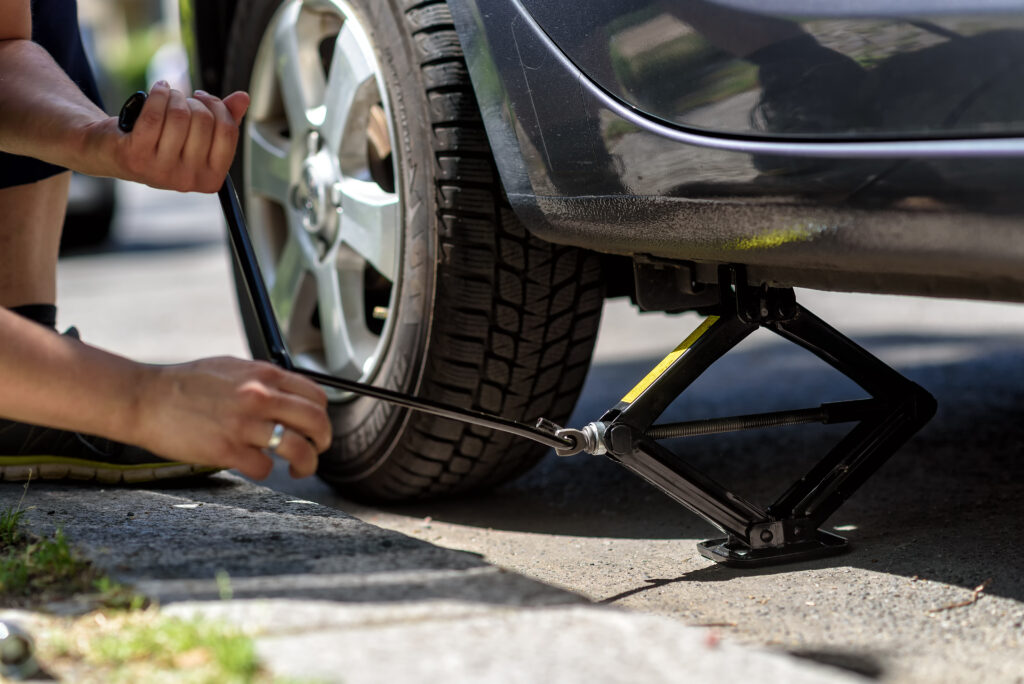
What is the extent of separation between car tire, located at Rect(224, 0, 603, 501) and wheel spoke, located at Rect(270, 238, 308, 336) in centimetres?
38

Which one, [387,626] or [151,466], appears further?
[151,466]

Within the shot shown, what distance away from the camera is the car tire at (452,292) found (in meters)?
1.96

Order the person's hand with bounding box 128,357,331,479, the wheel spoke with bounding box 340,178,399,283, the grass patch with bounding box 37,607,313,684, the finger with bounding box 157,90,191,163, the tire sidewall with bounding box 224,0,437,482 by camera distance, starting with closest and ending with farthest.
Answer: the grass patch with bounding box 37,607,313,684, the person's hand with bounding box 128,357,331,479, the finger with bounding box 157,90,191,163, the tire sidewall with bounding box 224,0,437,482, the wheel spoke with bounding box 340,178,399,283

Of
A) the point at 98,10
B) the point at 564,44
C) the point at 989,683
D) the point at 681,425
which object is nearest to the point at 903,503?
the point at 681,425

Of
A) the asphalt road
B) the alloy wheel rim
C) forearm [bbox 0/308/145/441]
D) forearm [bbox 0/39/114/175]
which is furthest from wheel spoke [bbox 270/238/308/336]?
forearm [bbox 0/308/145/441]

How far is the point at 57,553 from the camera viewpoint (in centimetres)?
146

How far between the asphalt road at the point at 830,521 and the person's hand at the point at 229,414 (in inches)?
24.8

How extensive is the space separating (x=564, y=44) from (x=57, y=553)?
933 mm

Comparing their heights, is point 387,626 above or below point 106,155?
below

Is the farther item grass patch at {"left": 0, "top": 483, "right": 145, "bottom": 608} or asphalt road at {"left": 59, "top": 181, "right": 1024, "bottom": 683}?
asphalt road at {"left": 59, "top": 181, "right": 1024, "bottom": 683}

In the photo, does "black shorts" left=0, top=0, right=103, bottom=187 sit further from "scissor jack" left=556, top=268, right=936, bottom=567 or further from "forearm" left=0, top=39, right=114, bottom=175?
"scissor jack" left=556, top=268, right=936, bottom=567

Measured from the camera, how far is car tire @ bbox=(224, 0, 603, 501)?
6.42ft

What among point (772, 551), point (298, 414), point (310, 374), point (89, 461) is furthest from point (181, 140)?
point (772, 551)

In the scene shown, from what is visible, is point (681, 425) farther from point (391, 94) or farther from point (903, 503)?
point (391, 94)
